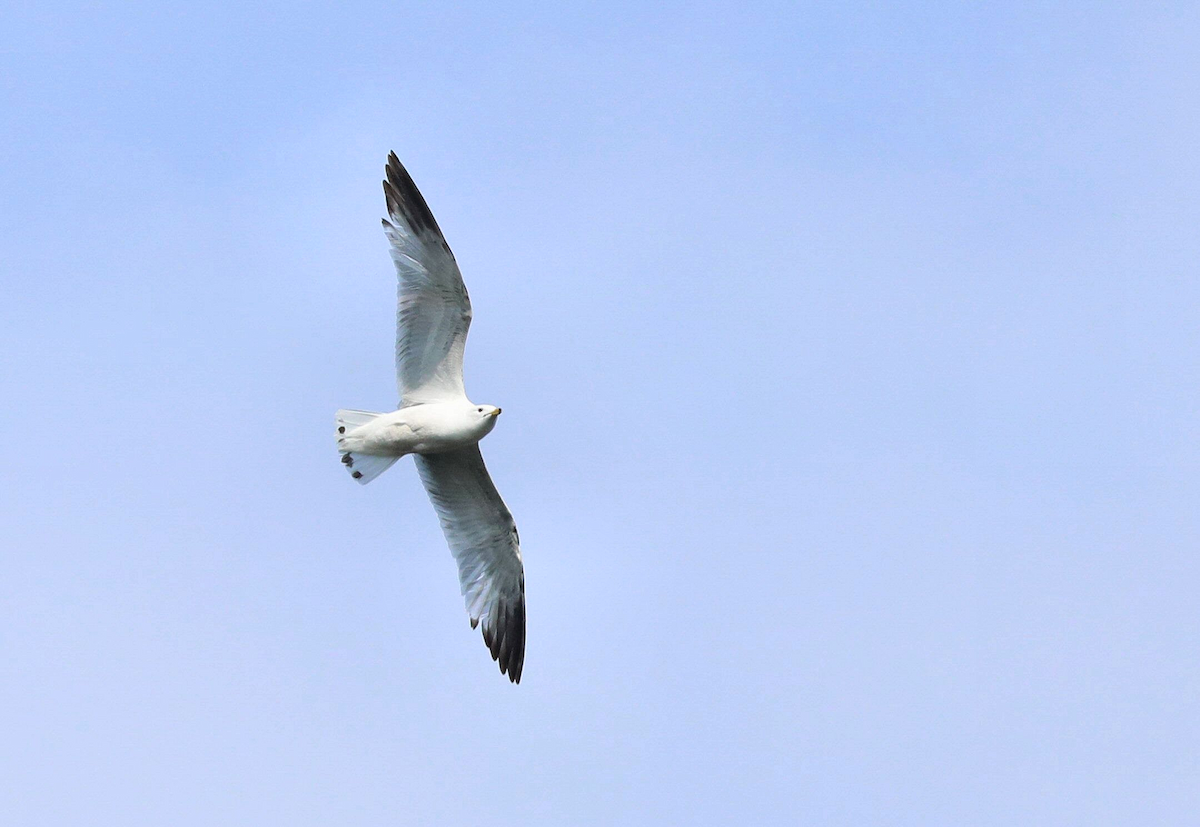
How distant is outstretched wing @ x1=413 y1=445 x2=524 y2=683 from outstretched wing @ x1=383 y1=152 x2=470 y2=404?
1665 mm

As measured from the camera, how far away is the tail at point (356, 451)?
2306 cm

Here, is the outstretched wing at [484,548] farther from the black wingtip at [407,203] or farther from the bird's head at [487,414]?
the black wingtip at [407,203]

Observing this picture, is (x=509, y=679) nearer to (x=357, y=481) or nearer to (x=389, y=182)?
(x=357, y=481)

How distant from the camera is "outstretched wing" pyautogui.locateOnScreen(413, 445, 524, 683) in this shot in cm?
2438

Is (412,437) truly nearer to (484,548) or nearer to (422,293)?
(422,293)

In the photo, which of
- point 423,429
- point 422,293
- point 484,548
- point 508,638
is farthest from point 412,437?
point 508,638

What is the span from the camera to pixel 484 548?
82.0 ft

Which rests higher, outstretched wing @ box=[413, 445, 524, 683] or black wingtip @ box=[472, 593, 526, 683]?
outstretched wing @ box=[413, 445, 524, 683]

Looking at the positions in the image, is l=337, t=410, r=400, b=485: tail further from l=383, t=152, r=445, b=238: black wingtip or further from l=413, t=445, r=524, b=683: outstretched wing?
l=383, t=152, r=445, b=238: black wingtip

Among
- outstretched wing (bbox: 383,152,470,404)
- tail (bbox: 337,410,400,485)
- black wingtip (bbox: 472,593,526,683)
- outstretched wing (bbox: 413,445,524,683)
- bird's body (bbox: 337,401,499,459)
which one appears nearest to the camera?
outstretched wing (bbox: 383,152,470,404)

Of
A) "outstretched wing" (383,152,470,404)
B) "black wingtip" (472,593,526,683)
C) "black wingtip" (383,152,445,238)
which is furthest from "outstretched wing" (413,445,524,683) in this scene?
→ "black wingtip" (383,152,445,238)

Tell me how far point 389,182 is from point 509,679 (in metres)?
7.94

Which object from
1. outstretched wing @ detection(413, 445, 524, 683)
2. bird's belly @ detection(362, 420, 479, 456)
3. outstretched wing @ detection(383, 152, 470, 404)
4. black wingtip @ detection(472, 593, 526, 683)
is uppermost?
outstretched wing @ detection(383, 152, 470, 404)

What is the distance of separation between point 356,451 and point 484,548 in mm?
2969
